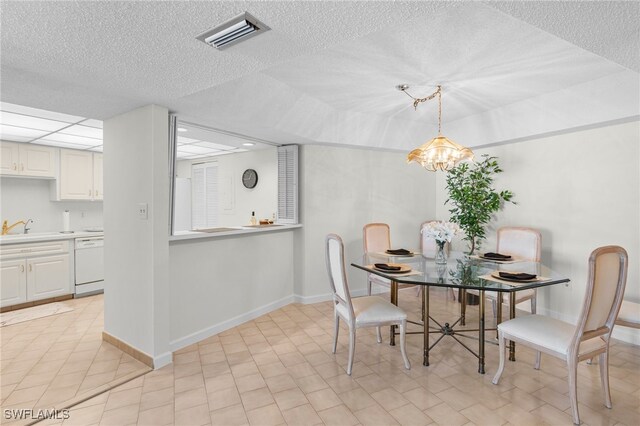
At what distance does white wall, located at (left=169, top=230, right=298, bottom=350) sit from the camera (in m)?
3.01

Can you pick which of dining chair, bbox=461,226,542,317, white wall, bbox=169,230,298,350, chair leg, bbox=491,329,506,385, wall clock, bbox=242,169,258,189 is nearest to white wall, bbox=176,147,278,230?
wall clock, bbox=242,169,258,189

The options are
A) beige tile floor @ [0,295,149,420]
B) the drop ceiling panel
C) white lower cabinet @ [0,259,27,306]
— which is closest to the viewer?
beige tile floor @ [0,295,149,420]

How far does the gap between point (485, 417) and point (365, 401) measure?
2.43 ft

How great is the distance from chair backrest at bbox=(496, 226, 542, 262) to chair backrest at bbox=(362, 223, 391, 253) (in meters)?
1.30

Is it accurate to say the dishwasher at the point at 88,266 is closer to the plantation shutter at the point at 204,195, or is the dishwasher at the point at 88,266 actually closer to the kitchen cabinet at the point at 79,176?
the kitchen cabinet at the point at 79,176

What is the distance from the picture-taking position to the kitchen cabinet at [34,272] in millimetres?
3930

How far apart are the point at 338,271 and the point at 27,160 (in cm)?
460

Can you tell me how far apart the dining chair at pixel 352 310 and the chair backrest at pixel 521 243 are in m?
1.76

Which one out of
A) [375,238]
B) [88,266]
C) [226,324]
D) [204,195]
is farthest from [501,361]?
[204,195]

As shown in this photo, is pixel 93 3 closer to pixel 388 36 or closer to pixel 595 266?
pixel 388 36

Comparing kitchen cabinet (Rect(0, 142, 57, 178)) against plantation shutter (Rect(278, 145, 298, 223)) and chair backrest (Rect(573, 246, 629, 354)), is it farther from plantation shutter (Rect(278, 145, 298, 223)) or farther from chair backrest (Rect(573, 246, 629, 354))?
chair backrest (Rect(573, 246, 629, 354))

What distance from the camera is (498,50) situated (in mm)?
2383

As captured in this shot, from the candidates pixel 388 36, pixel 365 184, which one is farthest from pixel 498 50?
pixel 365 184

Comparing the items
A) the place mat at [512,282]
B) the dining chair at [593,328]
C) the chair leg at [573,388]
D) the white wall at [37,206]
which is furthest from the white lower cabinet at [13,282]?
the chair leg at [573,388]
